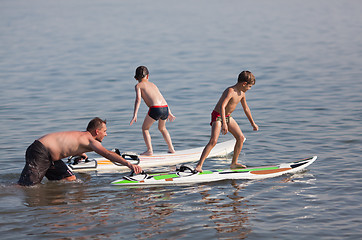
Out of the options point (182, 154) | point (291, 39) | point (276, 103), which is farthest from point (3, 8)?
point (182, 154)

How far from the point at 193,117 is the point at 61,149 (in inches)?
262

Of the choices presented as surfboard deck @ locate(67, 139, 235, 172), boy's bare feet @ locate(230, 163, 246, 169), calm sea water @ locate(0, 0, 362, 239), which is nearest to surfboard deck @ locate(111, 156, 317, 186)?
calm sea water @ locate(0, 0, 362, 239)

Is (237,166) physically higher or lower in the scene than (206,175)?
lower

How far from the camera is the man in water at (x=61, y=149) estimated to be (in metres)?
8.87

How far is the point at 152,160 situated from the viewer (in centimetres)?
1127

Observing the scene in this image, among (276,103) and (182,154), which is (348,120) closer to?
(276,103)

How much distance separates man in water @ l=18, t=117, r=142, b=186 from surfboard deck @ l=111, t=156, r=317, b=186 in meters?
0.92

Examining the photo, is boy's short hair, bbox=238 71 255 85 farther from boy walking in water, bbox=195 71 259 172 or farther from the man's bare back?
the man's bare back

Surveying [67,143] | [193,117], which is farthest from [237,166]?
[193,117]

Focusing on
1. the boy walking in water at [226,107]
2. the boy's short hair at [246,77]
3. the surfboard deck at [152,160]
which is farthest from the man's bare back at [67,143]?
the boy's short hair at [246,77]

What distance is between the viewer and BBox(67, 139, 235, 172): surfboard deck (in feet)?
35.6

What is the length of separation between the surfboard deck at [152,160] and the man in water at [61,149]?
58.5 inches

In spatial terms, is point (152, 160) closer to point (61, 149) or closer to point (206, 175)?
point (206, 175)

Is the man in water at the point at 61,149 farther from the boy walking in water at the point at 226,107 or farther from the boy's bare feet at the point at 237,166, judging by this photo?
the boy's bare feet at the point at 237,166
